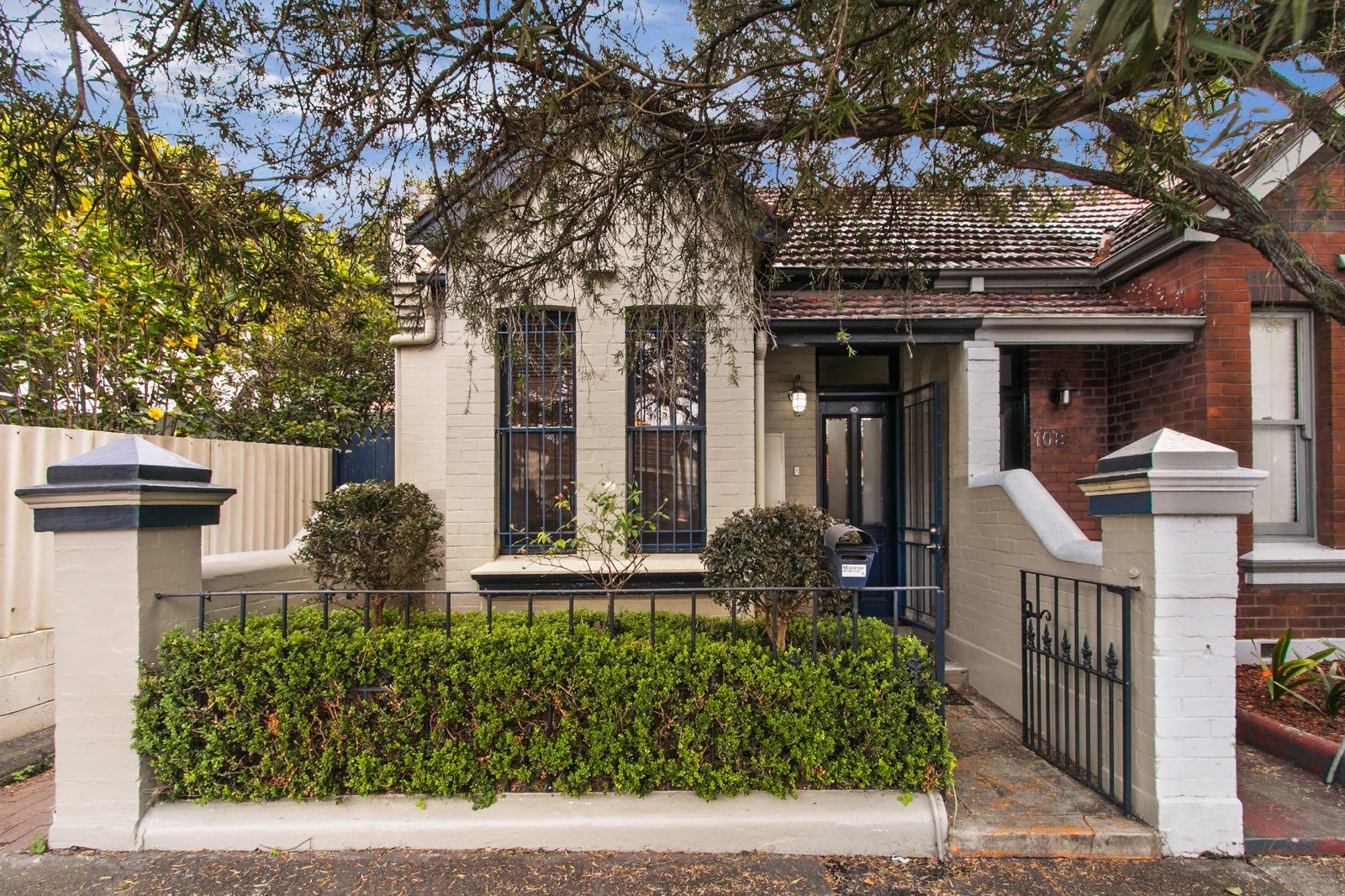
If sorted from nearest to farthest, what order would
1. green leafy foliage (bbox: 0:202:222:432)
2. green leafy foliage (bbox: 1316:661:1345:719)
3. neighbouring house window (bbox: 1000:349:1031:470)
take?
1. green leafy foliage (bbox: 1316:661:1345:719)
2. green leafy foliage (bbox: 0:202:222:432)
3. neighbouring house window (bbox: 1000:349:1031:470)

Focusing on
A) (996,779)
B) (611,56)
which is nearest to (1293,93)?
(611,56)

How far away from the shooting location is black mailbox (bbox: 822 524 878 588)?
12.0 feet

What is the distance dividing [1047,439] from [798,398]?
101 inches

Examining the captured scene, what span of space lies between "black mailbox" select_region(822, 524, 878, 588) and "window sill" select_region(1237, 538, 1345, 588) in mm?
4177

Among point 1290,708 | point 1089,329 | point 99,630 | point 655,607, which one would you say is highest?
point 1089,329

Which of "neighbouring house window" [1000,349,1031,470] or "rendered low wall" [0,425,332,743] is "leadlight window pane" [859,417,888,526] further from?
"rendered low wall" [0,425,332,743]

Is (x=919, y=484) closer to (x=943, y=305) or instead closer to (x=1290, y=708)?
(x=943, y=305)

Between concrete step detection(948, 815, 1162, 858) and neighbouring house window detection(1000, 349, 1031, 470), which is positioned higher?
neighbouring house window detection(1000, 349, 1031, 470)

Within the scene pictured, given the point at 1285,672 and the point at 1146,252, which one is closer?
the point at 1285,672

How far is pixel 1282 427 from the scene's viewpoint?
19.3 feet

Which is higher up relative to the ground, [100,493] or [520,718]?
[100,493]

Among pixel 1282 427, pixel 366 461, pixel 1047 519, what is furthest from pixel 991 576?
pixel 366 461

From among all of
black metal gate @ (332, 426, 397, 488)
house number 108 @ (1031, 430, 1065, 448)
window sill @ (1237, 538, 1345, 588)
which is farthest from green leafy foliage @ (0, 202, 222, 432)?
window sill @ (1237, 538, 1345, 588)

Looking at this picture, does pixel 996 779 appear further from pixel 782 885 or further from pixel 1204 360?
pixel 1204 360
